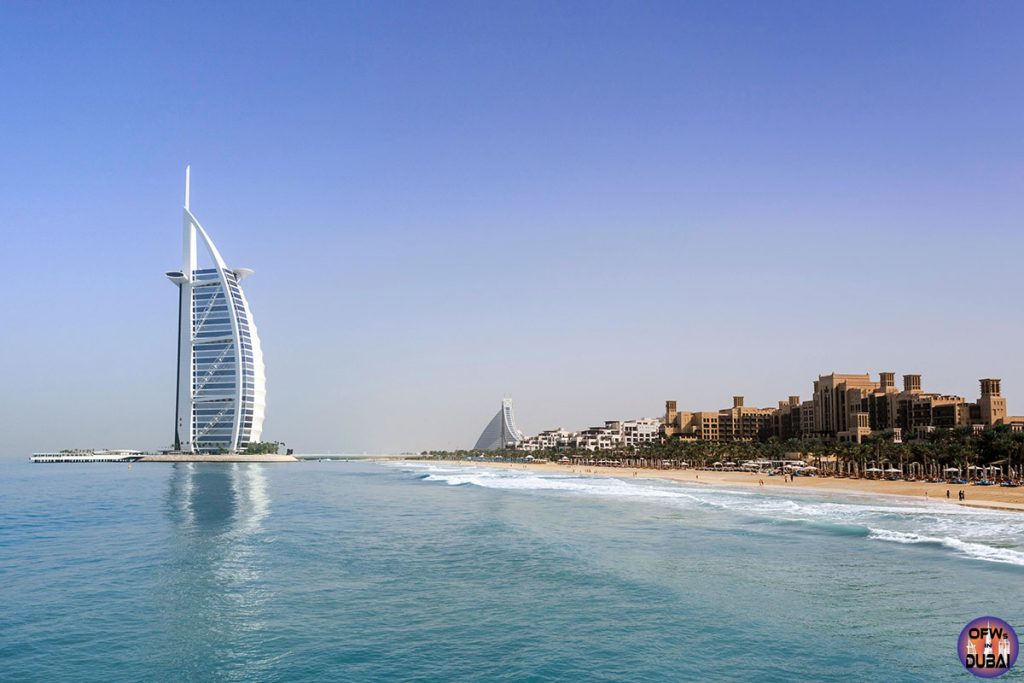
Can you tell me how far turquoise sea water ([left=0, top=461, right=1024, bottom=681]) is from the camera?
1425 centimetres

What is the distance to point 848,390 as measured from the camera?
413ft

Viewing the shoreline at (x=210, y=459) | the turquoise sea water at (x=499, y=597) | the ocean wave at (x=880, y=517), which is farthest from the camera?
the shoreline at (x=210, y=459)

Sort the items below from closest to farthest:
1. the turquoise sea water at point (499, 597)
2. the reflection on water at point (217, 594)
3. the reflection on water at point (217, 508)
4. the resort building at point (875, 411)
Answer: the turquoise sea water at point (499, 597), the reflection on water at point (217, 594), the reflection on water at point (217, 508), the resort building at point (875, 411)

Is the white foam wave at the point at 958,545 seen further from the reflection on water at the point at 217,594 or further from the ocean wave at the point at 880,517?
the reflection on water at the point at 217,594

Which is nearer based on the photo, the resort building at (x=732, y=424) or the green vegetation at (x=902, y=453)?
the green vegetation at (x=902, y=453)

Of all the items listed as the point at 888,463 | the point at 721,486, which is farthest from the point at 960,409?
the point at 721,486

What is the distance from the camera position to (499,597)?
19812 millimetres

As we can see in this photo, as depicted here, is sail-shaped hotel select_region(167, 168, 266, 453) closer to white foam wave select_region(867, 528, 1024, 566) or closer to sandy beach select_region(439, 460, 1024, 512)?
sandy beach select_region(439, 460, 1024, 512)

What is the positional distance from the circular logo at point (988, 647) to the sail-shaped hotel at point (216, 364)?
155887 millimetres

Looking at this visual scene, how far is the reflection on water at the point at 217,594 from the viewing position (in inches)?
579

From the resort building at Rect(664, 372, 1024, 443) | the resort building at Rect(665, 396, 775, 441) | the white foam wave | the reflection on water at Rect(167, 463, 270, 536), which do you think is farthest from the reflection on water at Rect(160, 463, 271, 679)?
the resort building at Rect(665, 396, 775, 441)

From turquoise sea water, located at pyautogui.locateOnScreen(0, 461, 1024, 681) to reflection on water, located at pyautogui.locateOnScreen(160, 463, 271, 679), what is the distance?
3.2 inches

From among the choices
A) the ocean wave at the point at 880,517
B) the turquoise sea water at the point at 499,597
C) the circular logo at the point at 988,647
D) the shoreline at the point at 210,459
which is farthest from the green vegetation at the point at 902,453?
the shoreline at the point at 210,459

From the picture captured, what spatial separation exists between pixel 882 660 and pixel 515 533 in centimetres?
2049
